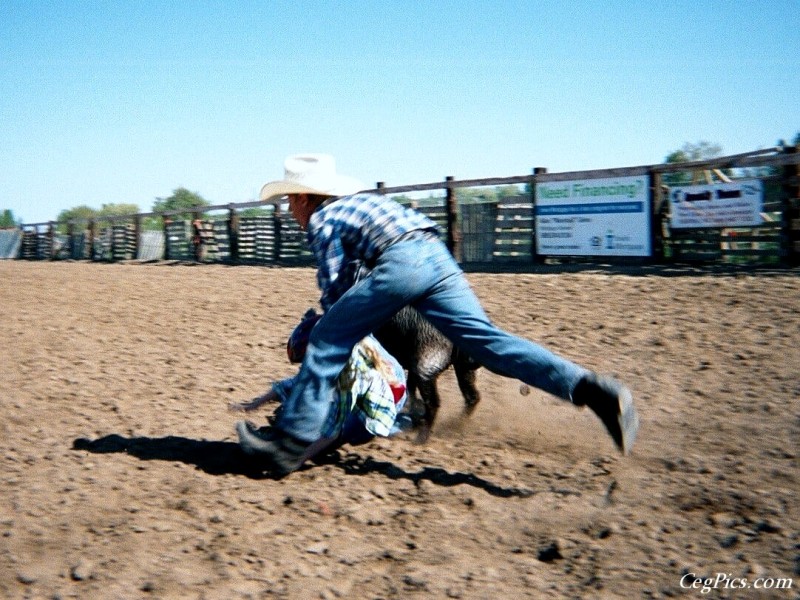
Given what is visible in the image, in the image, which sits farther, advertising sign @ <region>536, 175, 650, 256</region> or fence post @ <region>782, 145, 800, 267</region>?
advertising sign @ <region>536, 175, 650, 256</region>

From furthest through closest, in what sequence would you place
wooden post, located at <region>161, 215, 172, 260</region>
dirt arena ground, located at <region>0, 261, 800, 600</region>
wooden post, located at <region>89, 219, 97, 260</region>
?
wooden post, located at <region>89, 219, 97, 260</region> < wooden post, located at <region>161, 215, 172, 260</region> < dirt arena ground, located at <region>0, 261, 800, 600</region>

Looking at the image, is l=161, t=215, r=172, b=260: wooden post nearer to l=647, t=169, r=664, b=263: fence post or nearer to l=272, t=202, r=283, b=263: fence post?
l=272, t=202, r=283, b=263: fence post

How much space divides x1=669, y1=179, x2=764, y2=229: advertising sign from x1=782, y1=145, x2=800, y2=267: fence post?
0.54 metres

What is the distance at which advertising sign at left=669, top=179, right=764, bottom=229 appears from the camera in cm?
1137

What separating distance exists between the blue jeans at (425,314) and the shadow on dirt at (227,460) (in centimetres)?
41

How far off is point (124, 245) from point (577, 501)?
88.0ft

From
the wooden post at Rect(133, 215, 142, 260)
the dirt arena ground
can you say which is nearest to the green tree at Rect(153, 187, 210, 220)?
the wooden post at Rect(133, 215, 142, 260)

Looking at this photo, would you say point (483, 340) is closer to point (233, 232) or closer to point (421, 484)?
point (421, 484)

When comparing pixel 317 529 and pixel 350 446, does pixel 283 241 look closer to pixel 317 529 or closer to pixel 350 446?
pixel 350 446

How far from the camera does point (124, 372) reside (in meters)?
6.25

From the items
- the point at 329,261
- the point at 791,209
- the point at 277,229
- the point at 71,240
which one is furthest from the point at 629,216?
the point at 71,240

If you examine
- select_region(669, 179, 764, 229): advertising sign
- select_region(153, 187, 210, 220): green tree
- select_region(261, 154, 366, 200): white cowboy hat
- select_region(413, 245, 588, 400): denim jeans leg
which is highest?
select_region(153, 187, 210, 220): green tree

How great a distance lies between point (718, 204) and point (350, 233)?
933 centimetres

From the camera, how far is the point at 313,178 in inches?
164
